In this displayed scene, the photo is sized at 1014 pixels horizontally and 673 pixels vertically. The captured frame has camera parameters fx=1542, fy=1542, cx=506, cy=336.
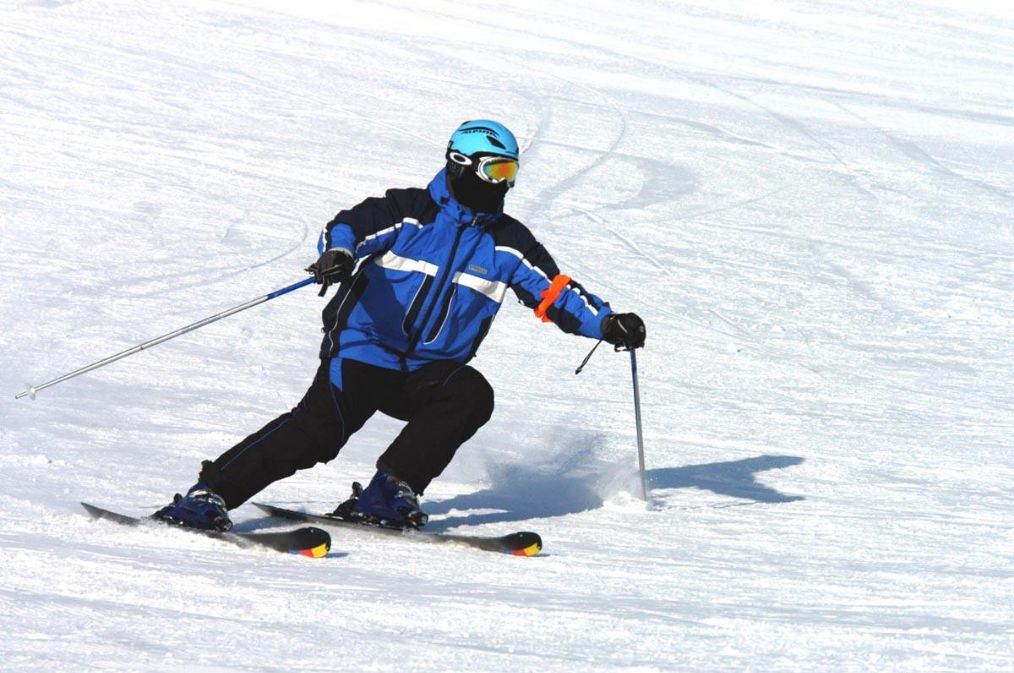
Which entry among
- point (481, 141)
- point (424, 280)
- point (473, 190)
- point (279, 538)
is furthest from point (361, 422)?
point (481, 141)

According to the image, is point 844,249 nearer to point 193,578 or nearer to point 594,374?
point 594,374

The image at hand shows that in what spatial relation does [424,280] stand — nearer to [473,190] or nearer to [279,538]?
[473,190]

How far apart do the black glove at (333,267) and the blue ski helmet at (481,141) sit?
539mm

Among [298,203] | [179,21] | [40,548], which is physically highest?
[179,21]

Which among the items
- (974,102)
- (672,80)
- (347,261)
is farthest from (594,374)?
(974,102)

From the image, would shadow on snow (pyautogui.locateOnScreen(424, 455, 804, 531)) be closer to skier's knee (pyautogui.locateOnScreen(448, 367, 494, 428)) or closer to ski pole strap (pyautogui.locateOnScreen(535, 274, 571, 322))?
skier's knee (pyautogui.locateOnScreen(448, 367, 494, 428))

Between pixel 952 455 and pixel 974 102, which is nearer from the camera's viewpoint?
pixel 952 455

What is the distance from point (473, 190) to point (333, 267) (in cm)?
60

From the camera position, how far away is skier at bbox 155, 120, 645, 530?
493cm

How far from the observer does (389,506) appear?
4.90m

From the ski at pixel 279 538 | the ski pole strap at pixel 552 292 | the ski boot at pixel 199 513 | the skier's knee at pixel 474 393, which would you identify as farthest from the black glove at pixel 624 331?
the ski boot at pixel 199 513

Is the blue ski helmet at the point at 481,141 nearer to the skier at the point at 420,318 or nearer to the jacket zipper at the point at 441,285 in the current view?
the skier at the point at 420,318

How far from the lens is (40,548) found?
Answer: 411 centimetres

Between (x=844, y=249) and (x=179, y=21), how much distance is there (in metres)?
8.43
